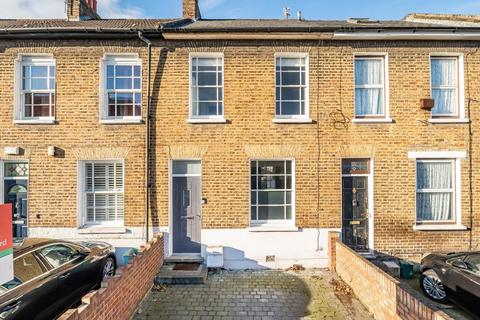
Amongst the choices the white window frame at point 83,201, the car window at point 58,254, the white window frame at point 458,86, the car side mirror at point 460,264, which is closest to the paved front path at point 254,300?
the car window at point 58,254

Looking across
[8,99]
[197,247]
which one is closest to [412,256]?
[197,247]

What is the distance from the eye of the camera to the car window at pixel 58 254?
547 cm

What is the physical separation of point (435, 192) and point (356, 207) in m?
2.36

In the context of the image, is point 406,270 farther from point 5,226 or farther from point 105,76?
point 105,76

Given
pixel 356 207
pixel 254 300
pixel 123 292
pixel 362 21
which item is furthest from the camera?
pixel 362 21

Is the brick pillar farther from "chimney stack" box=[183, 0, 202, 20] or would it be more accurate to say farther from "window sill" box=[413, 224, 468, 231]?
"chimney stack" box=[183, 0, 202, 20]

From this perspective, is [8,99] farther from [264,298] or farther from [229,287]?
→ [264,298]

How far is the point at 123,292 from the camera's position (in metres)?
5.27

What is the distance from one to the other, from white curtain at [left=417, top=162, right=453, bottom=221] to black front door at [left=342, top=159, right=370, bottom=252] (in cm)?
162

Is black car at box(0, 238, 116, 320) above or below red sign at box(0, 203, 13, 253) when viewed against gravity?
below

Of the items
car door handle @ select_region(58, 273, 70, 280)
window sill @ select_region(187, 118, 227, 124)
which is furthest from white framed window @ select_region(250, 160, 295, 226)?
car door handle @ select_region(58, 273, 70, 280)

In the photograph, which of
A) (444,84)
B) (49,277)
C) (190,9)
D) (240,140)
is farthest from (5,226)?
(444,84)

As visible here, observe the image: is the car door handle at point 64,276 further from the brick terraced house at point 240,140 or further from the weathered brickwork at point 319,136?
the weathered brickwork at point 319,136

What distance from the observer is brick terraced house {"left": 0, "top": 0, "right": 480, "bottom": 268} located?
8102 mm
